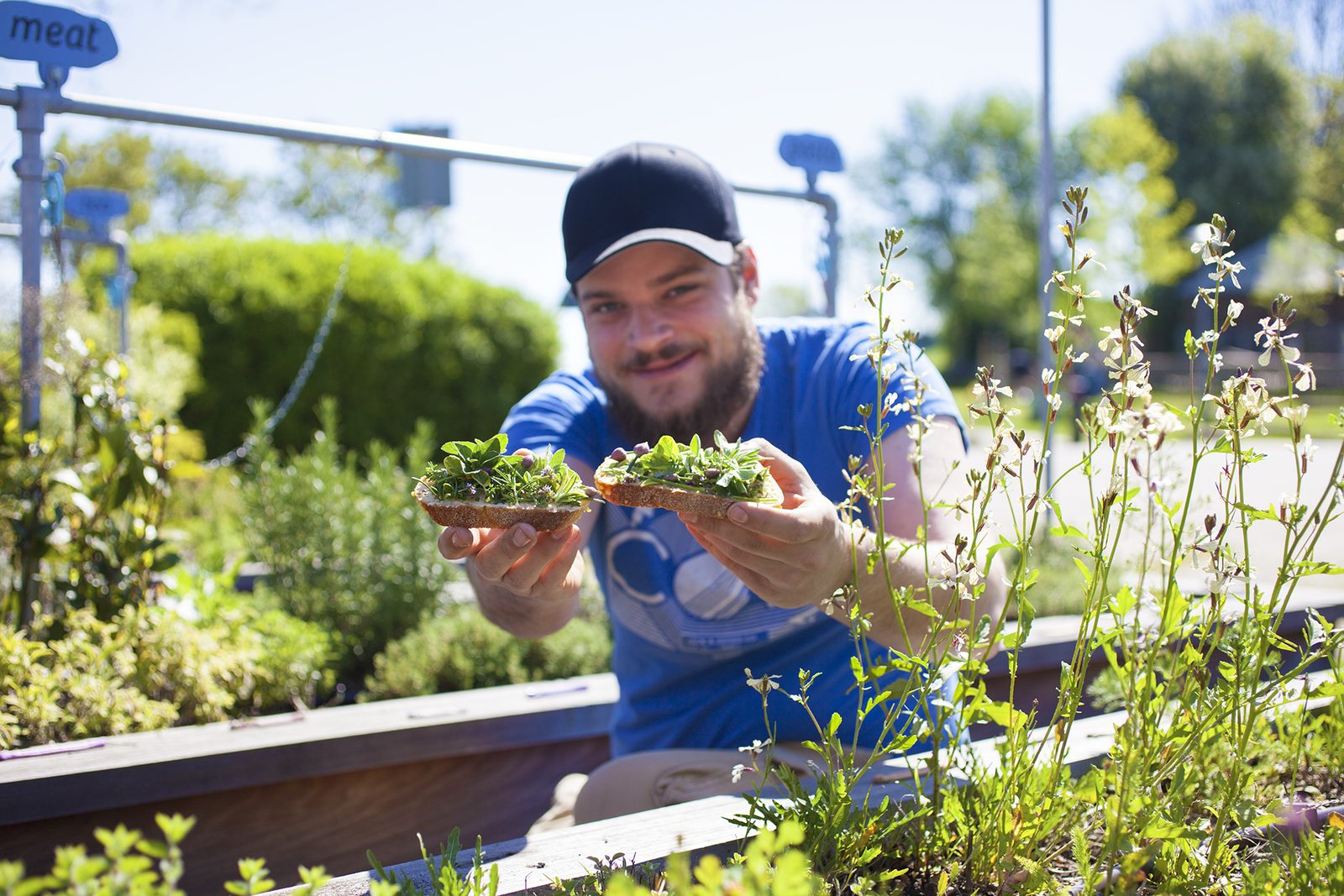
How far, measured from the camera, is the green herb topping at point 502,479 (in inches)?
68.9

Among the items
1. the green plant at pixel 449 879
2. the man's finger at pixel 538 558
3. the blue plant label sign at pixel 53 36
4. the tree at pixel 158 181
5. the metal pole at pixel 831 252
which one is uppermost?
the tree at pixel 158 181

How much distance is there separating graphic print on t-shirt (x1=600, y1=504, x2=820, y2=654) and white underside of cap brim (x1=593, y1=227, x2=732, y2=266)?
632 mm

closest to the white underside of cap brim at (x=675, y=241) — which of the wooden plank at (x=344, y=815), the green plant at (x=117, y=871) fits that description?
the wooden plank at (x=344, y=815)

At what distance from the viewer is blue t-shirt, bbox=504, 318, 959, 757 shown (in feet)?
7.88

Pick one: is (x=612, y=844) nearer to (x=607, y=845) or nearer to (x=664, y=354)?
(x=607, y=845)

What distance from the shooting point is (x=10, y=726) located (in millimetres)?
2379

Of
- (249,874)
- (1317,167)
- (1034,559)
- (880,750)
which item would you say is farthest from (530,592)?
(1317,167)

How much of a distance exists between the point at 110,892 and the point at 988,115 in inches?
2136

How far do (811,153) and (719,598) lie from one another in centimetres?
255

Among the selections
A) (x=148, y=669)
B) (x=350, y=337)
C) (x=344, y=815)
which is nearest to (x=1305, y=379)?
(x=344, y=815)

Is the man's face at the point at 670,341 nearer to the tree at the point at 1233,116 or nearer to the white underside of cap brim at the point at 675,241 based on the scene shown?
the white underside of cap brim at the point at 675,241

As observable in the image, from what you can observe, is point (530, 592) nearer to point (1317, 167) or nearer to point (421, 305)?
point (421, 305)

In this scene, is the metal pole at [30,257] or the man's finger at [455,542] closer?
the man's finger at [455,542]

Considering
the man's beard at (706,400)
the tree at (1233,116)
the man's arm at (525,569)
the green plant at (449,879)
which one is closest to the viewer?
the green plant at (449,879)
